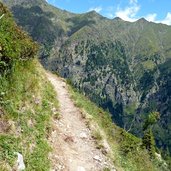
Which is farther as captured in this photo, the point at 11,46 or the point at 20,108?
the point at 11,46

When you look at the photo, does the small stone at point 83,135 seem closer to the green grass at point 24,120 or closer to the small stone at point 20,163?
Result: the green grass at point 24,120

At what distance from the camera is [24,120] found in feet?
67.3

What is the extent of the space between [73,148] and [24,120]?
408cm

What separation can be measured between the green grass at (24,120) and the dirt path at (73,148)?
81cm

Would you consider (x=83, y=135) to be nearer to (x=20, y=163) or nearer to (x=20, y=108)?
(x=20, y=108)

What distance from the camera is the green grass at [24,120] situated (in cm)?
1719

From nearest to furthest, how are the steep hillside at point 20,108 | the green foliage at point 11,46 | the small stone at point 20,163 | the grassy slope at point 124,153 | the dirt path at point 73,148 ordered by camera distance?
1. the small stone at point 20,163
2. the steep hillside at point 20,108
3. the green foliage at point 11,46
4. the dirt path at point 73,148
5. the grassy slope at point 124,153

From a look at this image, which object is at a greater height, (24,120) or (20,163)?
(24,120)

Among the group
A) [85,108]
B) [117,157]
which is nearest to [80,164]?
[117,157]

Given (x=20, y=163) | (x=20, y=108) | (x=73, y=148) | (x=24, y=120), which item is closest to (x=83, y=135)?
(x=73, y=148)

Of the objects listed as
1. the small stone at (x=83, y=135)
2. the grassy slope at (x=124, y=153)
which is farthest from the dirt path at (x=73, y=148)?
the grassy slope at (x=124, y=153)

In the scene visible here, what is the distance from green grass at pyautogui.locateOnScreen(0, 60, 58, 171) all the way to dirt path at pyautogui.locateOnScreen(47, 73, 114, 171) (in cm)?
81

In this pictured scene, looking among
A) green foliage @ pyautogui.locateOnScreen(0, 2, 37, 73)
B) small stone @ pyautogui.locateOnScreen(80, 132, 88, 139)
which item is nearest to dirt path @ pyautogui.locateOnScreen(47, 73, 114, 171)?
small stone @ pyautogui.locateOnScreen(80, 132, 88, 139)

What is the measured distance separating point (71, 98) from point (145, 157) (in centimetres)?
1062
